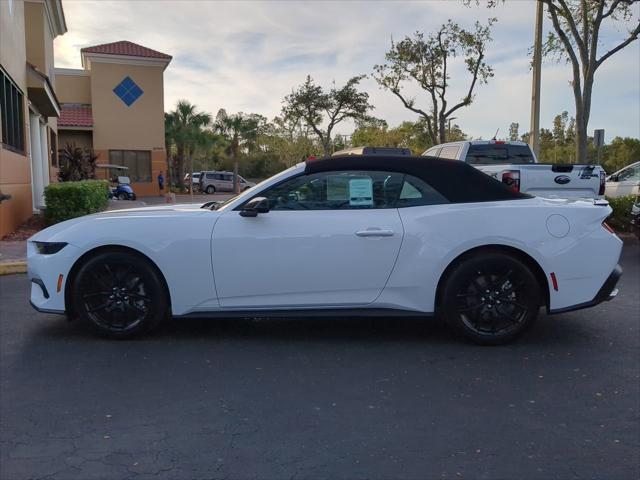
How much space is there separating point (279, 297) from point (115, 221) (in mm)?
1453

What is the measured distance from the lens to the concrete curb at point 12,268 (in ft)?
28.2

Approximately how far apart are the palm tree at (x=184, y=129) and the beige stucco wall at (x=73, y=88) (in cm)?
1015

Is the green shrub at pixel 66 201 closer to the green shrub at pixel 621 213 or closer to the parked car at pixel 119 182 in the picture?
the green shrub at pixel 621 213

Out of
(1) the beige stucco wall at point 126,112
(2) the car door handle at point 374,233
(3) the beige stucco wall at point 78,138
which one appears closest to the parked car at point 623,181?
(2) the car door handle at point 374,233

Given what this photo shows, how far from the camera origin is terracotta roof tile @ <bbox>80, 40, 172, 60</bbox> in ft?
111

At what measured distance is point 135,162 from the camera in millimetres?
35469

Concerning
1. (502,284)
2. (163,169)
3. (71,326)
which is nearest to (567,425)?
(502,284)

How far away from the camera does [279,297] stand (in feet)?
15.8

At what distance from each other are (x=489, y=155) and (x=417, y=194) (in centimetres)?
819

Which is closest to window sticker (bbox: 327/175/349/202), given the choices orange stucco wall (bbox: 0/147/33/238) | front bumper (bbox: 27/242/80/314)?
front bumper (bbox: 27/242/80/314)

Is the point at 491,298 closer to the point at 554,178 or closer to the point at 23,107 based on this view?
the point at 554,178

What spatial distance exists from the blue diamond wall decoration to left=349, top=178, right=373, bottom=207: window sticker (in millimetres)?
32325

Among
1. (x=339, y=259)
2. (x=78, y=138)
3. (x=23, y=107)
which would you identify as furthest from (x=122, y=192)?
(x=339, y=259)

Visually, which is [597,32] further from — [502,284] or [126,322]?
[126,322]
